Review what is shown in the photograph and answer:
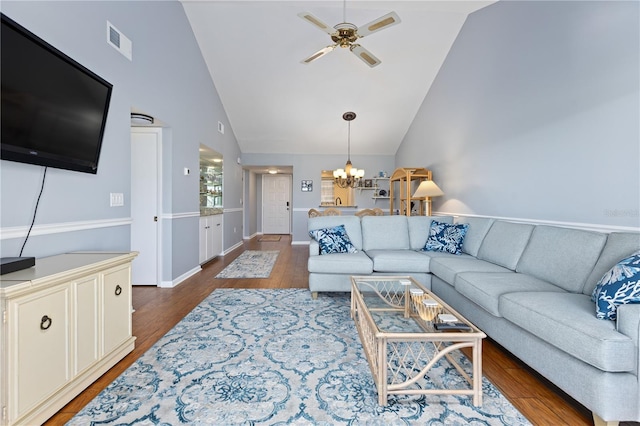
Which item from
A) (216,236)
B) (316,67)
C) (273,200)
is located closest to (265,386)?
(216,236)

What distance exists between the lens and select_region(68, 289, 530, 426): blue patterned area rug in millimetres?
1494

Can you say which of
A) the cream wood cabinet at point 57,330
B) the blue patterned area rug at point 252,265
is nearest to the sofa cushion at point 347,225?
the blue patterned area rug at point 252,265

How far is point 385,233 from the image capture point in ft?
12.7

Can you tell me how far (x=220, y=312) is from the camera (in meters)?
2.90

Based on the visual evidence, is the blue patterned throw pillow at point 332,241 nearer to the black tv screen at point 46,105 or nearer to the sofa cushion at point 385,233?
the sofa cushion at point 385,233

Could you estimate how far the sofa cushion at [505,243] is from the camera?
2.71 m

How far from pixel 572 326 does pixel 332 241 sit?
2349 millimetres

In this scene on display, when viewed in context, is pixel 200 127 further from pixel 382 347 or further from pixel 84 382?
pixel 382 347

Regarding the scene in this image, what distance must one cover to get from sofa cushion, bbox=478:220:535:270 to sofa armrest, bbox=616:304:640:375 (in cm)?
131

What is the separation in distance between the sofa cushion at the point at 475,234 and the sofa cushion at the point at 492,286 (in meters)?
0.75

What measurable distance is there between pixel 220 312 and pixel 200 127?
310 cm

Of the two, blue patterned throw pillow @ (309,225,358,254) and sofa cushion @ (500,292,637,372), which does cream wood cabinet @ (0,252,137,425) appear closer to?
blue patterned throw pillow @ (309,225,358,254)

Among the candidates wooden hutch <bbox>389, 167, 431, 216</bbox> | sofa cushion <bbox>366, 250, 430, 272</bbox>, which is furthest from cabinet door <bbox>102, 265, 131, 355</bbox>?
wooden hutch <bbox>389, 167, 431, 216</bbox>

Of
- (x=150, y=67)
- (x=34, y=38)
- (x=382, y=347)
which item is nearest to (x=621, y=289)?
(x=382, y=347)
